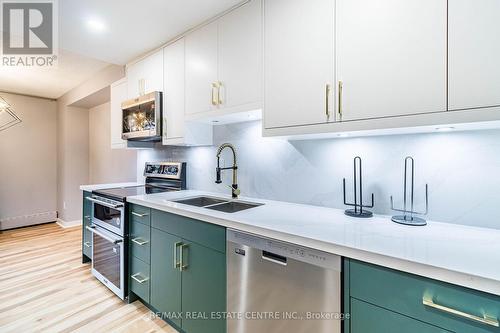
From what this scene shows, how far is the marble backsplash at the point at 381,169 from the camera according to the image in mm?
1108

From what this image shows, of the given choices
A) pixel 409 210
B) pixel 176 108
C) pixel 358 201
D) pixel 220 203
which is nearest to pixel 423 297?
pixel 409 210

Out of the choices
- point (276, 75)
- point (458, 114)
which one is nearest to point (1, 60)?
point (276, 75)

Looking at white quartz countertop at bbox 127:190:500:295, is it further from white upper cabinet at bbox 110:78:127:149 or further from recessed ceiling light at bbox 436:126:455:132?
white upper cabinet at bbox 110:78:127:149

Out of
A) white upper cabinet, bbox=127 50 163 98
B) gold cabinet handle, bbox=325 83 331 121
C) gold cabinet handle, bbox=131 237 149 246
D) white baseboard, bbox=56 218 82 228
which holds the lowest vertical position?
white baseboard, bbox=56 218 82 228

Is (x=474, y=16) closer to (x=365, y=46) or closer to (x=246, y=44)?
(x=365, y=46)

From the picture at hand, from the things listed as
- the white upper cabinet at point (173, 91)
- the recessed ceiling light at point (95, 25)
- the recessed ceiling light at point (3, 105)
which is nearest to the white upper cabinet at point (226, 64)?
the white upper cabinet at point (173, 91)

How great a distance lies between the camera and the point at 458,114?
93cm

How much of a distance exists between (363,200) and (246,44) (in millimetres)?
1229

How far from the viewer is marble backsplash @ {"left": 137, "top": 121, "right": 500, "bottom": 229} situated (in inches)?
43.6

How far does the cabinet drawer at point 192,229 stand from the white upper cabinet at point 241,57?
804mm

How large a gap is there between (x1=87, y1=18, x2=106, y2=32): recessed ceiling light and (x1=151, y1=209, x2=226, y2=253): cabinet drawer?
4.98 feet

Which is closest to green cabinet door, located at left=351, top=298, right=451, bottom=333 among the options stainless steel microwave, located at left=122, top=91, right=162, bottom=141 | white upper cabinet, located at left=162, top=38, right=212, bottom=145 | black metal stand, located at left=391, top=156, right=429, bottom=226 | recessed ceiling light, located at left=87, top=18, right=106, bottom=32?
black metal stand, located at left=391, top=156, right=429, bottom=226

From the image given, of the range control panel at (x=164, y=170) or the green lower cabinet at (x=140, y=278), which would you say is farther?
the range control panel at (x=164, y=170)

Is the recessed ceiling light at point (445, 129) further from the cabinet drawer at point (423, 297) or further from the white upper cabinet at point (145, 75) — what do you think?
the white upper cabinet at point (145, 75)
